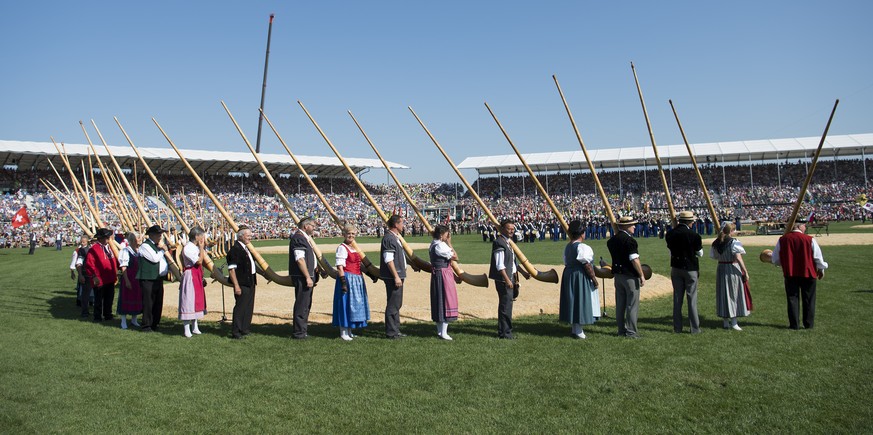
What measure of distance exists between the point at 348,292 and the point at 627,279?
3897mm

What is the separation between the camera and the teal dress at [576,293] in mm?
8273

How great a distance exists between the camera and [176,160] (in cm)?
4728

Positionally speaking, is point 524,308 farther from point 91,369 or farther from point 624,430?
point 91,369

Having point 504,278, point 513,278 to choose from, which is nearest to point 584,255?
point 513,278

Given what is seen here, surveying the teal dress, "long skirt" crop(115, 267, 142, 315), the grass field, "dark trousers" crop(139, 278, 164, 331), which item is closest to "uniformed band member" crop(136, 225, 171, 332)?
"dark trousers" crop(139, 278, 164, 331)

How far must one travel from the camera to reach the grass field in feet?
16.7

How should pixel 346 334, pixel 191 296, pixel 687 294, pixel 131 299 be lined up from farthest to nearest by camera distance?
1. pixel 131 299
2. pixel 191 296
3. pixel 346 334
4. pixel 687 294

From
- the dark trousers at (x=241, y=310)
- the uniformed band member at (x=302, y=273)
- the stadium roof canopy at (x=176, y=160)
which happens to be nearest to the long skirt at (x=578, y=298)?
the uniformed band member at (x=302, y=273)

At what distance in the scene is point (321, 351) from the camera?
25.7ft

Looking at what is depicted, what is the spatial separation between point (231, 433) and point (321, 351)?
296cm

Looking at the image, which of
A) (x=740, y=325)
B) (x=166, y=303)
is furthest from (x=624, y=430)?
(x=166, y=303)

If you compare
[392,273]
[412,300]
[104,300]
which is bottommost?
[412,300]

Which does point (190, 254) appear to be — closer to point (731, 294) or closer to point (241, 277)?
point (241, 277)

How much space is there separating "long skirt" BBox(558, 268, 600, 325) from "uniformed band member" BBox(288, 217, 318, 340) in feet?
11.9
